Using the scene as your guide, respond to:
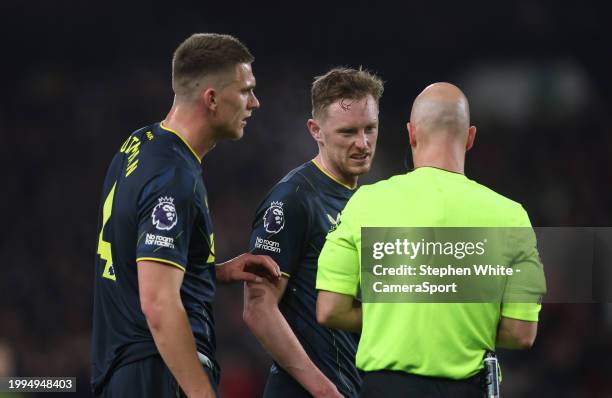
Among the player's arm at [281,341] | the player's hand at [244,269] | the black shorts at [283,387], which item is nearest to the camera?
the player's hand at [244,269]

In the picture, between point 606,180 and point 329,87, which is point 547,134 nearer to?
point 606,180

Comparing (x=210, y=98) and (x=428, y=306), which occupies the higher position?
(x=210, y=98)

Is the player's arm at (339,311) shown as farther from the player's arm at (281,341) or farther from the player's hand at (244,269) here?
the player's arm at (281,341)

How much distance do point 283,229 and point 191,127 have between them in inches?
30.6

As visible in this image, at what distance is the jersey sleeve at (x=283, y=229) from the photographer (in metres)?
3.97

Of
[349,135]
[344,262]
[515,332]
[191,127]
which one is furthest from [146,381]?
[349,135]

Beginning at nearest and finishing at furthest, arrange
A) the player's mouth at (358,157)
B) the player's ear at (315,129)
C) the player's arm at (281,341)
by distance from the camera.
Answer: the player's arm at (281,341)
the player's mouth at (358,157)
the player's ear at (315,129)

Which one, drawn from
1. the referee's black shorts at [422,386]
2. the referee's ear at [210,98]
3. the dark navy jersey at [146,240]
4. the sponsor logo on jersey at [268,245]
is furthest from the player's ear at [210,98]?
the referee's black shorts at [422,386]

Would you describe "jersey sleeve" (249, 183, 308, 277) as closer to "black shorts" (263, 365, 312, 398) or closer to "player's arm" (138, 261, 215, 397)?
"black shorts" (263, 365, 312, 398)

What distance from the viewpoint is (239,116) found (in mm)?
3537

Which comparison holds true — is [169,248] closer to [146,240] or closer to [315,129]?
[146,240]

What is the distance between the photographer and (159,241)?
3.04 meters

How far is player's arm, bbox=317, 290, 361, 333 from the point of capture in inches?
121

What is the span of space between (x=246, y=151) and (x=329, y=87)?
6.41 m
